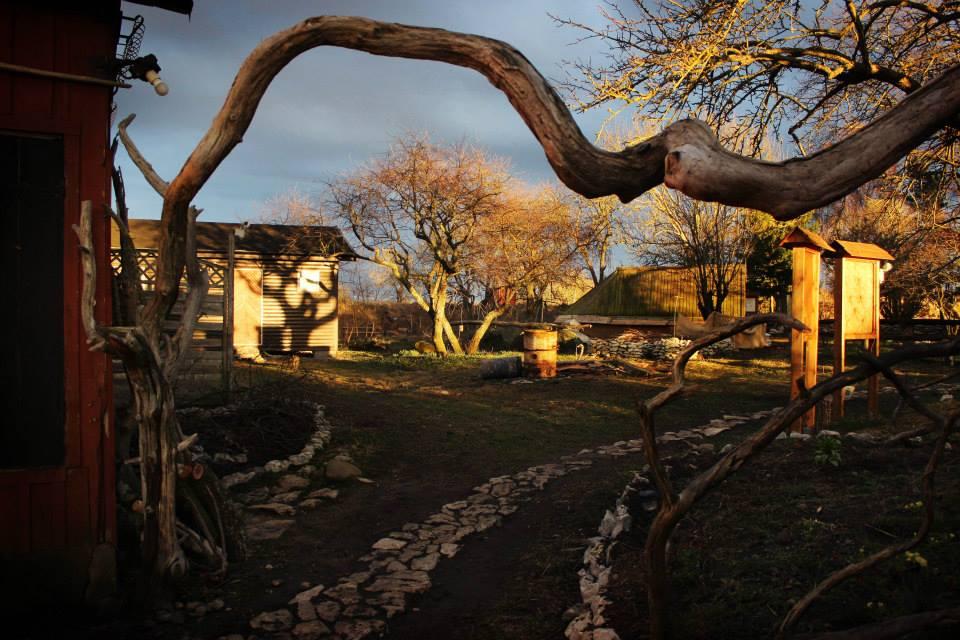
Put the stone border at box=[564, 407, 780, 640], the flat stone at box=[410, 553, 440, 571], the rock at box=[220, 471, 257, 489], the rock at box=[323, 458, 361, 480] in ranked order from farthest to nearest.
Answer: the rock at box=[323, 458, 361, 480], the rock at box=[220, 471, 257, 489], the flat stone at box=[410, 553, 440, 571], the stone border at box=[564, 407, 780, 640]

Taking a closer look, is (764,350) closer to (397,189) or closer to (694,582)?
(397,189)

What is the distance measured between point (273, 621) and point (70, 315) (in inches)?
96.7

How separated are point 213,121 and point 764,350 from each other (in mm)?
25904

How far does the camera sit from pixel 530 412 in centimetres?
1371

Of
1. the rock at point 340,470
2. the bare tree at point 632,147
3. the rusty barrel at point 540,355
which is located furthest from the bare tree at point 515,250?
the bare tree at point 632,147

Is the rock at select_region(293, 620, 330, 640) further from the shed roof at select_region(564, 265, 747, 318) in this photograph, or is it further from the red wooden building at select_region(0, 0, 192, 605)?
the shed roof at select_region(564, 265, 747, 318)

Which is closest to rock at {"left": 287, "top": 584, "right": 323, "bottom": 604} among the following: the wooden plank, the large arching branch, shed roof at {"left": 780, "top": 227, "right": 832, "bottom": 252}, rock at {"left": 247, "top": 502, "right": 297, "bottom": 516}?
the wooden plank

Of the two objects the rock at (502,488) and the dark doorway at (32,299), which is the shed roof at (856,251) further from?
the dark doorway at (32,299)

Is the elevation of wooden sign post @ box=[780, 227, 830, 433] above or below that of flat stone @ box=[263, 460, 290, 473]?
above

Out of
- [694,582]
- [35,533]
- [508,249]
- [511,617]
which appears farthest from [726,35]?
[508,249]

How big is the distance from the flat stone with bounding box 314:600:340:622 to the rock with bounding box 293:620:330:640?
8cm

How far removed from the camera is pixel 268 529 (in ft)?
21.6

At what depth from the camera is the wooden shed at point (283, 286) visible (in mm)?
23859

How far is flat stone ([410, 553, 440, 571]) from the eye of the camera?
5578 millimetres
